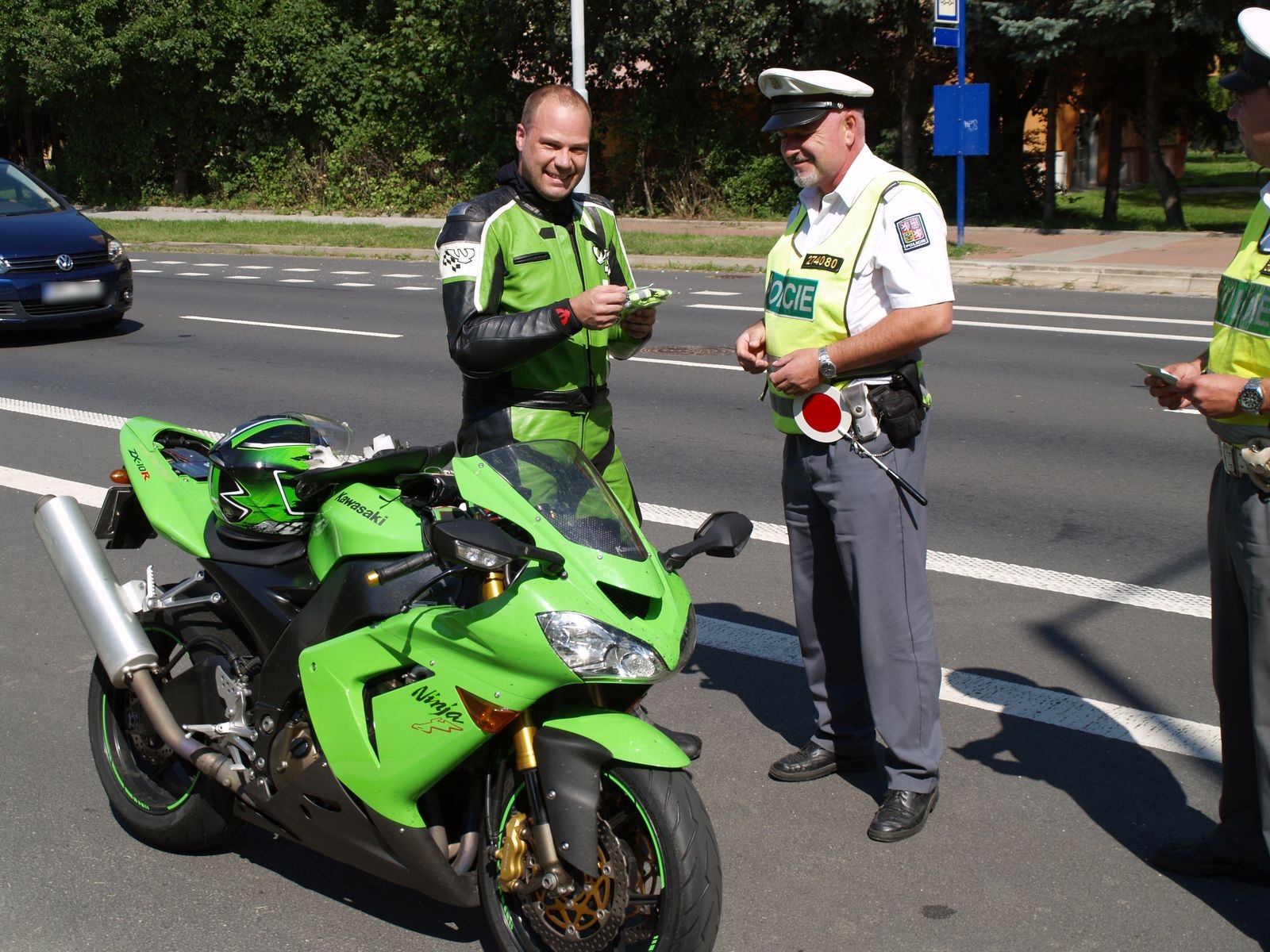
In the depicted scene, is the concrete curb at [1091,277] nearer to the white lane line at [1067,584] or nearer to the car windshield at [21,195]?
the white lane line at [1067,584]

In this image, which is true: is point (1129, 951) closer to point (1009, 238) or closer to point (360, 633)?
point (360, 633)

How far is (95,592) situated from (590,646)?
1.62 metres

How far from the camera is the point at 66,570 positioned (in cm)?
363

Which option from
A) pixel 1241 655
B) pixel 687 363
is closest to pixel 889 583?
pixel 1241 655

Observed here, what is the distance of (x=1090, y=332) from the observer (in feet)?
40.2

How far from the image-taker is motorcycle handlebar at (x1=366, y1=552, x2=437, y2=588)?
2855mm

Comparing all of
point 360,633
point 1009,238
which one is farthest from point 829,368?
point 1009,238

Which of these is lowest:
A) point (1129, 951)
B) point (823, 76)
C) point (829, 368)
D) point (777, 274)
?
point (1129, 951)

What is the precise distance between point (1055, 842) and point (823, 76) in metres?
2.15

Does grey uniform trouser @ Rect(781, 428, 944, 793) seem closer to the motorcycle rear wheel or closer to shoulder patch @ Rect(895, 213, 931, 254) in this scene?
shoulder patch @ Rect(895, 213, 931, 254)

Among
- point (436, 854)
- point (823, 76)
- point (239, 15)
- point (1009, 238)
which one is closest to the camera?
point (436, 854)

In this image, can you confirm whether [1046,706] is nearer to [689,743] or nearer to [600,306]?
[689,743]

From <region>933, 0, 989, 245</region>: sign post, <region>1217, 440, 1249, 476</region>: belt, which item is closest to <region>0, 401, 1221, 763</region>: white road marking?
<region>1217, 440, 1249, 476</region>: belt

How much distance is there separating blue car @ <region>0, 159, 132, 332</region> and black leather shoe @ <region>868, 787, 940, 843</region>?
37.1ft
